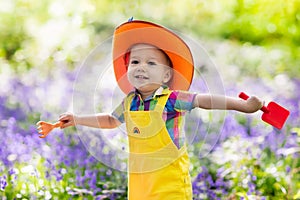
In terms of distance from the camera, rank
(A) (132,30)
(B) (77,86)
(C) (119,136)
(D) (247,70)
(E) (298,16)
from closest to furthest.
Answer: (A) (132,30) → (B) (77,86) → (C) (119,136) → (D) (247,70) → (E) (298,16)

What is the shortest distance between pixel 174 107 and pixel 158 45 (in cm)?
23

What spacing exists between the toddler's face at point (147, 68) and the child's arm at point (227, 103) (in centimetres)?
17

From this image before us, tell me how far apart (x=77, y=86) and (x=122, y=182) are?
956 mm

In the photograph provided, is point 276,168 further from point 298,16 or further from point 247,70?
point 298,16

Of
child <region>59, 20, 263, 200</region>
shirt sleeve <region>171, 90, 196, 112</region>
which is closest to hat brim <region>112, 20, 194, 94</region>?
child <region>59, 20, 263, 200</region>

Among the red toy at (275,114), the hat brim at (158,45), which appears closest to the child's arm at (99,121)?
the hat brim at (158,45)

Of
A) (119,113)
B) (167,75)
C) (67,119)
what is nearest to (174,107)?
(167,75)

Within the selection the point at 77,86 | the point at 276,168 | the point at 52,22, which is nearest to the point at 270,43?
the point at 52,22

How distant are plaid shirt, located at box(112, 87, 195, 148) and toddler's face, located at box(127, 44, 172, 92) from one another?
0.04 metres

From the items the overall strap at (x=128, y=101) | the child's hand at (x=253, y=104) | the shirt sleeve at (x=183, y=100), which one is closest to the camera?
the child's hand at (x=253, y=104)

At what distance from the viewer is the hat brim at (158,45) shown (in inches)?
91.8

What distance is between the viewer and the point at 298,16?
18.5ft

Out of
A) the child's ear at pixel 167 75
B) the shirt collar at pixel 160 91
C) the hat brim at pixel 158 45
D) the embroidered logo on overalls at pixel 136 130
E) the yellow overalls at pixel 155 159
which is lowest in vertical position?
the yellow overalls at pixel 155 159

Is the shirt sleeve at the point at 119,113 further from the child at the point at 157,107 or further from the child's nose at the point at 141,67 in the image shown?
the child's nose at the point at 141,67
